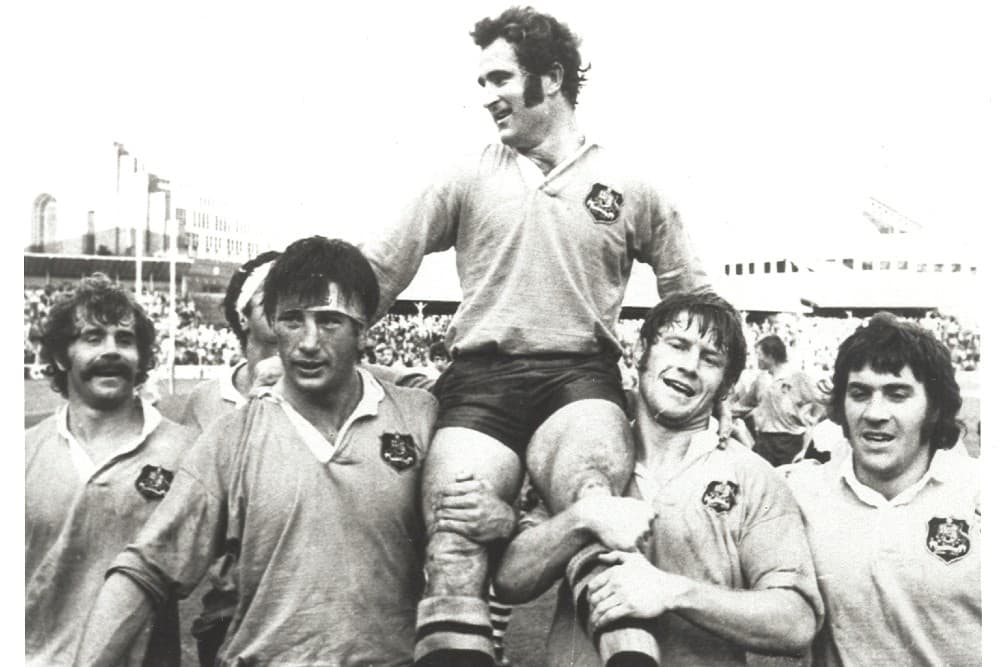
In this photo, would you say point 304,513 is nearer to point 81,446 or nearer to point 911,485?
point 81,446

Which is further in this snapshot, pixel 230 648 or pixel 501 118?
pixel 501 118

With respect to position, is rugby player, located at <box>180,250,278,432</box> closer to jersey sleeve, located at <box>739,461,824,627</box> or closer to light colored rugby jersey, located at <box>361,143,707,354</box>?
light colored rugby jersey, located at <box>361,143,707,354</box>

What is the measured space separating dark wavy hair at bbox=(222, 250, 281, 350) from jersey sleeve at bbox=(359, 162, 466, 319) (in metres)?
0.83

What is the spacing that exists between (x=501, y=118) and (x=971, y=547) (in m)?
1.77

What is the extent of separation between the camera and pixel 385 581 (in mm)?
2537

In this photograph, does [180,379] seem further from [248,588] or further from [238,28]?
[248,588]

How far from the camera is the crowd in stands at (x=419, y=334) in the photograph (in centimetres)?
348

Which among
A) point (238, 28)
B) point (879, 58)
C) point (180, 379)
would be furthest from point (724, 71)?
point (180, 379)

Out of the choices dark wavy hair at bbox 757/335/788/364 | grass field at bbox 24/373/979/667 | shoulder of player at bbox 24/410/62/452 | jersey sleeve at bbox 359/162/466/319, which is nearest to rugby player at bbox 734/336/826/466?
dark wavy hair at bbox 757/335/788/364

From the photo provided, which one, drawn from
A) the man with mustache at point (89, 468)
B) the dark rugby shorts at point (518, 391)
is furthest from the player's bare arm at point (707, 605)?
the man with mustache at point (89, 468)

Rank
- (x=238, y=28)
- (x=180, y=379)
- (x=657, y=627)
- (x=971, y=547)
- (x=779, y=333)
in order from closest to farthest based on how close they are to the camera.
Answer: (x=657, y=627)
(x=971, y=547)
(x=238, y=28)
(x=779, y=333)
(x=180, y=379)

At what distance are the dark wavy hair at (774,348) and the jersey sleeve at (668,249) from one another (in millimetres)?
3248

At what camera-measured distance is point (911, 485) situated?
2762mm

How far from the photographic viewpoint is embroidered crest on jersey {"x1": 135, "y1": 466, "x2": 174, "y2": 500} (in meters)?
2.89
